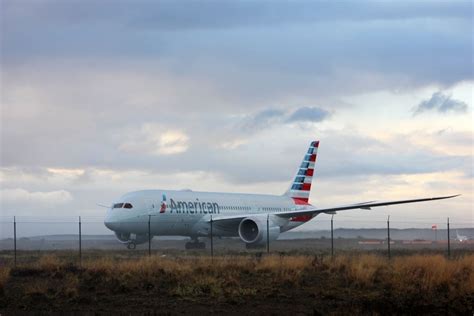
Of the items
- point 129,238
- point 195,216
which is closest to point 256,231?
point 195,216

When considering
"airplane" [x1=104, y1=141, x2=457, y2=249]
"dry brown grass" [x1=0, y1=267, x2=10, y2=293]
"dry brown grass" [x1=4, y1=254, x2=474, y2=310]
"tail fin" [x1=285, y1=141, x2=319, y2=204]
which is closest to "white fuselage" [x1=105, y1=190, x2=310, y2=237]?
"airplane" [x1=104, y1=141, x2=457, y2=249]

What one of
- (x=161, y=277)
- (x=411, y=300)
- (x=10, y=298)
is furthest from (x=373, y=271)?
(x=10, y=298)

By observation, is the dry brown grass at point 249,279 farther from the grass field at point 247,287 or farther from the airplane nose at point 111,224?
the airplane nose at point 111,224

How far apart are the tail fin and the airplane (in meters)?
4.54

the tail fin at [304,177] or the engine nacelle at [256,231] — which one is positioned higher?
the tail fin at [304,177]

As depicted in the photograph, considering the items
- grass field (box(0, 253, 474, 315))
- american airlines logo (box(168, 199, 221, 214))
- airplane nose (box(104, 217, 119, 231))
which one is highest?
american airlines logo (box(168, 199, 221, 214))

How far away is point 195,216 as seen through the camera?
40.3 meters

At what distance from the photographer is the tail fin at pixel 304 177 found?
51.0 m

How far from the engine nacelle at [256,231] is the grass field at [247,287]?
15.3m

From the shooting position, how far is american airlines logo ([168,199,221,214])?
39156mm

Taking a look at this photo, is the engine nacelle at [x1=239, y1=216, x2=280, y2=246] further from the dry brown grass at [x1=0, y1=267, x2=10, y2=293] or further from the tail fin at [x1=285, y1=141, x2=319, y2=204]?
the dry brown grass at [x1=0, y1=267, x2=10, y2=293]

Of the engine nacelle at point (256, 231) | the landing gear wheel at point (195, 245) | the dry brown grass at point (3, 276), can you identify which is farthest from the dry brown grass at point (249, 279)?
the landing gear wheel at point (195, 245)

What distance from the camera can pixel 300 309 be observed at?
15266 millimetres

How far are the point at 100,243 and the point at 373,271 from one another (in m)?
25.3
